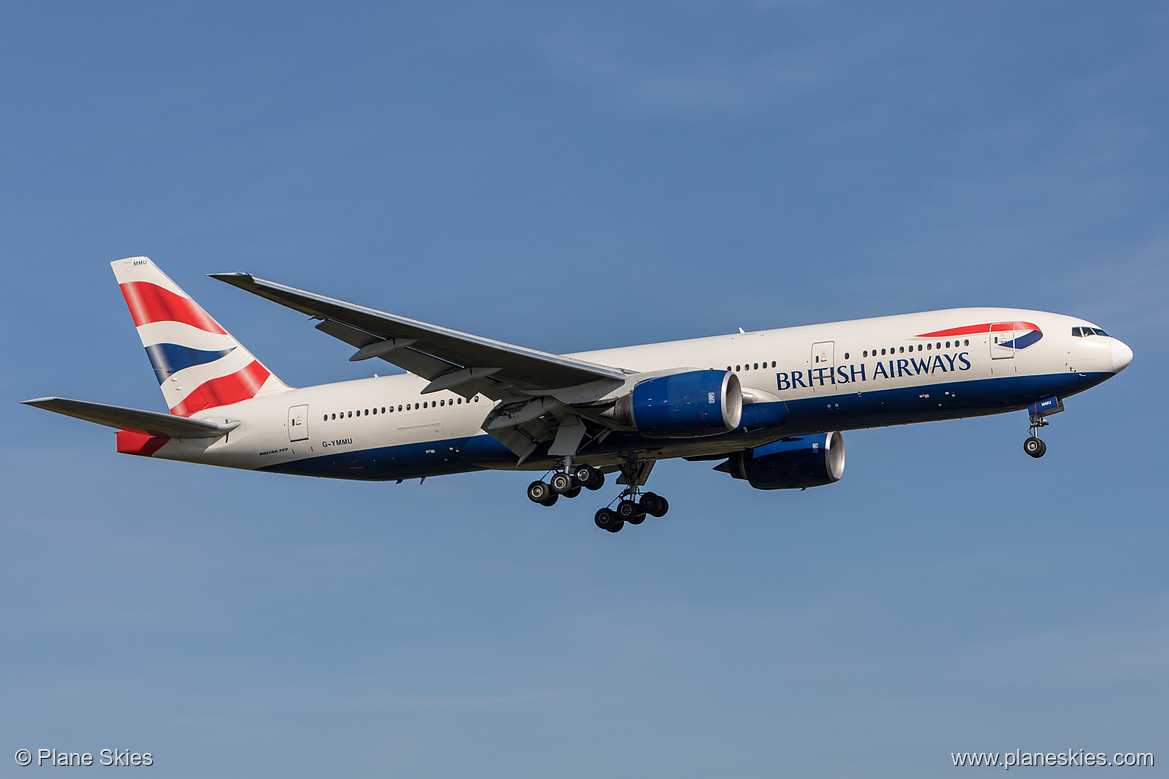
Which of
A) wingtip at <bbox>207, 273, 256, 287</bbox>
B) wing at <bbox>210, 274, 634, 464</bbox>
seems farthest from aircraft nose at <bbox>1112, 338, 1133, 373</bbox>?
wingtip at <bbox>207, 273, 256, 287</bbox>

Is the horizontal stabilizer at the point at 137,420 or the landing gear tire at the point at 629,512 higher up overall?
the horizontal stabilizer at the point at 137,420

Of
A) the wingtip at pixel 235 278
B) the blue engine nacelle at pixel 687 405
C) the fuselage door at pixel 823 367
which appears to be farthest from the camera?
the fuselage door at pixel 823 367

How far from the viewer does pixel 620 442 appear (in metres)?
35.8

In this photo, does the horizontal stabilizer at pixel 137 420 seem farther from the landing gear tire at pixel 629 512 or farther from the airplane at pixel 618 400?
the landing gear tire at pixel 629 512

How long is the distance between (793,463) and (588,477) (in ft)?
21.9

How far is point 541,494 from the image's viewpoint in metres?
36.7

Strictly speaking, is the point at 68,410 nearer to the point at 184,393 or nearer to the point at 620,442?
the point at 184,393

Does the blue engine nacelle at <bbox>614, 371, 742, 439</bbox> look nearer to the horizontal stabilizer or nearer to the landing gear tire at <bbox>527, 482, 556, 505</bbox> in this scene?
the landing gear tire at <bbox>527, 482, 556, 505</bbox>

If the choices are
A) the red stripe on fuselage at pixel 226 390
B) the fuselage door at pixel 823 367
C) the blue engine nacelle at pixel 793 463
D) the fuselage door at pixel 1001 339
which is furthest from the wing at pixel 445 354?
the fuselage door at pixel 1001 339

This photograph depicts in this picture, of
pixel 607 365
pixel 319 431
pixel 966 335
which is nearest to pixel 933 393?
pixel 966 335

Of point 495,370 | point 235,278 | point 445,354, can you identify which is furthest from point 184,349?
point 235,278

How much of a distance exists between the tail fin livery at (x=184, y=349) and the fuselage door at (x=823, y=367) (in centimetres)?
1717

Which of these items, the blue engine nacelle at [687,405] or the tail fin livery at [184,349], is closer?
the blue engine nacelle at [687,405]

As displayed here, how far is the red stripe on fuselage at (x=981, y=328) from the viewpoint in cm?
3306
